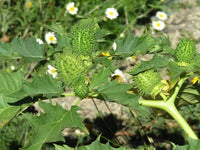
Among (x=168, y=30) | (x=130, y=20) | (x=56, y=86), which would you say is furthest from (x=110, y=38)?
(x=56, y=86)

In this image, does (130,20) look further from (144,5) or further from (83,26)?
(83,26)

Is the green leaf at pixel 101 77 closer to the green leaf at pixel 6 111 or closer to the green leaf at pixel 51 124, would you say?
the green leaf at pixel 51 124

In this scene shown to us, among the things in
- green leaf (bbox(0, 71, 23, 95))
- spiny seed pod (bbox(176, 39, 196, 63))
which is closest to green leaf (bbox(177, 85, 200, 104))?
spiny seed pod (bbox(176, 39, 196, 63))

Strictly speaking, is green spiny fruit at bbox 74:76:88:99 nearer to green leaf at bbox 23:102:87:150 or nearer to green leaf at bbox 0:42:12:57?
green leaf at bbox 23:102:87:150

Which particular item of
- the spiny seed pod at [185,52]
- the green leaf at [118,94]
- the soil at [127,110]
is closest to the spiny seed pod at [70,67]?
the green leaf at [118,94]

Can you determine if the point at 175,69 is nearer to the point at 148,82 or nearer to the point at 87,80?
the point at 148,82

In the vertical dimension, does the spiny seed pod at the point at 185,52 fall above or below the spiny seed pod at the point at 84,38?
below

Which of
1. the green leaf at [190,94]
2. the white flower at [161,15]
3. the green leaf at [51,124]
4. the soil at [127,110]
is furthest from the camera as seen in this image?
the white flower at [161,15]
